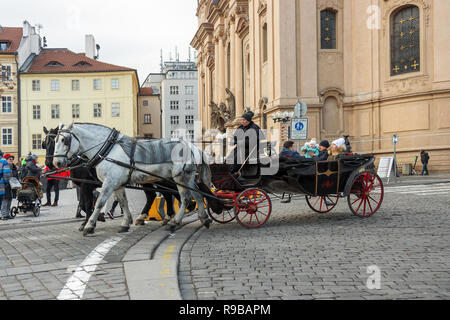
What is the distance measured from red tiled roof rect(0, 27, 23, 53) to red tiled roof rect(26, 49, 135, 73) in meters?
3.64

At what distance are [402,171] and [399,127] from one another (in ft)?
9.30

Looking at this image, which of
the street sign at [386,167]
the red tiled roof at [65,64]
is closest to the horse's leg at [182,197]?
the street sign at [386,167]

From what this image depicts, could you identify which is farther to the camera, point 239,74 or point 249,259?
point 239,74

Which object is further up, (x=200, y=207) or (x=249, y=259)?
(x=200, y=207)

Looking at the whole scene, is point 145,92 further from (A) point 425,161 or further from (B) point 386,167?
(B) point 386,167

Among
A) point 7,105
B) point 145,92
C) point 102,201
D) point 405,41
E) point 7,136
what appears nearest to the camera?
point 102,201

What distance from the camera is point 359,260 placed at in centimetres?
600

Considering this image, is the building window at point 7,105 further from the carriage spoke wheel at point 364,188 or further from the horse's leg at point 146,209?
the carriage spoke wheel at point 364,188

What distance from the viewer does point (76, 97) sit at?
2507 inches

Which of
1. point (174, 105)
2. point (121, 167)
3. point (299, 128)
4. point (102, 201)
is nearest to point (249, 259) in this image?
point (102, 201)

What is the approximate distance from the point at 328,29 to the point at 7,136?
143 feet

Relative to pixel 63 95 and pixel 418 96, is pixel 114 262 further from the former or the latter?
pixel 63 95

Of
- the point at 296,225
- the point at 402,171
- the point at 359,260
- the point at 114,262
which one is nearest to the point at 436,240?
the point at 359,260

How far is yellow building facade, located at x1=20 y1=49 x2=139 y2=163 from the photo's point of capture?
61844 mm
